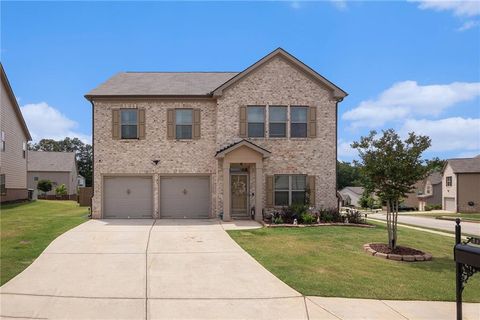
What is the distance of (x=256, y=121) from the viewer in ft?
64.2

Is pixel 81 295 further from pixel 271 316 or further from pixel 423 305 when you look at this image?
pixel 423 305

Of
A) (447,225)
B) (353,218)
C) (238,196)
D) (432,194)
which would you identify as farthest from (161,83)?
(432,194)

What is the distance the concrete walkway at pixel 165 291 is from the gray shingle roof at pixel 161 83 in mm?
10018

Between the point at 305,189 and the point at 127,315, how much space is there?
14194 millimetres

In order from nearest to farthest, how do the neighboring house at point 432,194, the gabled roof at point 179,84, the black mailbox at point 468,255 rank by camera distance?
1. the black mailbox at point 468,255
2. the gabled roof at point 179,84
3. the neighboring house at point 432,194

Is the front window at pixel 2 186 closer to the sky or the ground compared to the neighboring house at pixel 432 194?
closer to the sky

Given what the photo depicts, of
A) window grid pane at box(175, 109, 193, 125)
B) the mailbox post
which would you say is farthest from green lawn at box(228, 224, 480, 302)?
window grid pane at box(175, 109, 193, 125)

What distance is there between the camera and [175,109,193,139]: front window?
1966 centimetres

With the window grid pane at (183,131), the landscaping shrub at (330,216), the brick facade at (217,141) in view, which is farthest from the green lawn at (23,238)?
the landscaping shrub at (330,216)

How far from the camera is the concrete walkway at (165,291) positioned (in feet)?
21.3

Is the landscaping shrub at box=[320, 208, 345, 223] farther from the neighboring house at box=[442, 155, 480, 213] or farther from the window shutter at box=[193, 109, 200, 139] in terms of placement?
the neighboring house at box=[442, 155, 480, 213]

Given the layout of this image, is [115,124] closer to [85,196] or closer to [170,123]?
[170,123]

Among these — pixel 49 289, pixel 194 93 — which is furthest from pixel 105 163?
pixel 49 289

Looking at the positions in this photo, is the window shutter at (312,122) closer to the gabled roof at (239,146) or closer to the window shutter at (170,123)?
the gabled roof at (239,146)
